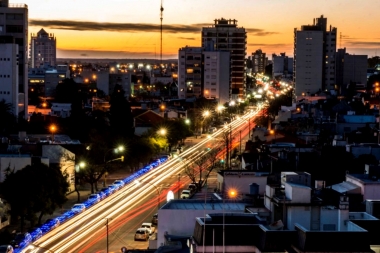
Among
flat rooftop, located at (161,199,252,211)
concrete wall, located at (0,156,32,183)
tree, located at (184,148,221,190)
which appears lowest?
tree, located at (184,148,221,190)

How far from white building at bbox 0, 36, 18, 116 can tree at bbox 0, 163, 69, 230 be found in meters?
40.1

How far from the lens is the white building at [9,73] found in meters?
76.6

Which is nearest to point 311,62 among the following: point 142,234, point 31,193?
point 31,193

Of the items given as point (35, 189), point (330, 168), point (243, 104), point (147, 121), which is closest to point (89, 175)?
point (35, 189)

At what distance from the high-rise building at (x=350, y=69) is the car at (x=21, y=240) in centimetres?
12693

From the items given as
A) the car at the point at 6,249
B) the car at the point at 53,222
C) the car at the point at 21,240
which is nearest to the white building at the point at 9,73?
the car at the point at 53,222

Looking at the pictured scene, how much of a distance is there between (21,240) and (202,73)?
10054 cm

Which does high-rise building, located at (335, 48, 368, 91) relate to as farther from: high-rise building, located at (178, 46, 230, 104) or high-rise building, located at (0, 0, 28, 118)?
high-rise building, located at (0, 0, 28, 118)

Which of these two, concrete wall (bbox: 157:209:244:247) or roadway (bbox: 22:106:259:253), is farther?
roadway (bbox: 22:106:259:253)

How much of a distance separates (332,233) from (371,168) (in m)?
15.5

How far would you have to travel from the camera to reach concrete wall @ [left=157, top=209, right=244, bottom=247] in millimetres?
24734

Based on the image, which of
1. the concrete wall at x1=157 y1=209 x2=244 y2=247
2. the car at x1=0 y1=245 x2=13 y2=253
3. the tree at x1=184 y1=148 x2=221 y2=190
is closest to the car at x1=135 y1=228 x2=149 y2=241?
the car at x1=0 y1=245 x2=13 y2=253

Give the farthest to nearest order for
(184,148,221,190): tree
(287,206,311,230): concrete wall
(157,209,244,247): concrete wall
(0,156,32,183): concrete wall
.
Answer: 1. (184,148,221,190): tree
2. (0,156,32,183): concrete wall
3. (157,209,244,247): concrete wall
4. (287,206,311,230): concrete wall

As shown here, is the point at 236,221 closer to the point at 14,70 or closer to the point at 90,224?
the point at 90,224
